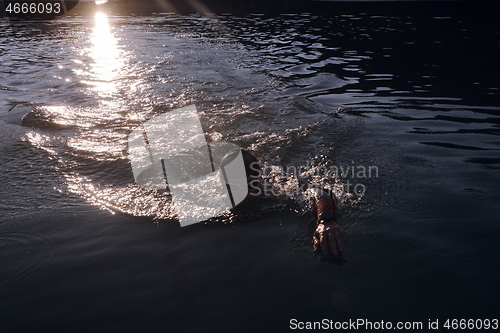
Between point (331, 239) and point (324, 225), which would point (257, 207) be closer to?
point (324, 225)

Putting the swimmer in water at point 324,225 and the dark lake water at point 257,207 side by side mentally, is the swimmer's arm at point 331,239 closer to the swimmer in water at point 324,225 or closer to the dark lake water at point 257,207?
the swimmer in water at point 324,225

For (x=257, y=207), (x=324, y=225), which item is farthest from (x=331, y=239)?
(x=257, y=207)

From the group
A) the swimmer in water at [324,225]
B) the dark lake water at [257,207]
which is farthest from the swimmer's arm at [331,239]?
the dark lake water at [257,207]

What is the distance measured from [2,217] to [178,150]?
8.52 feet

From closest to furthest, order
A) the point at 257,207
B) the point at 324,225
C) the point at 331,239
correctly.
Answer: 1. the point at 331,239
2. the point at 324,225
3. the point at 257,207

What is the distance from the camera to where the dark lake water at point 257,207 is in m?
2.91

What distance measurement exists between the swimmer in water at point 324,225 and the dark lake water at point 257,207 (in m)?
0.16

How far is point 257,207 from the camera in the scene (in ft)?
14.1

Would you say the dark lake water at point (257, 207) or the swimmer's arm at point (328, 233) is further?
the swimmer's arm at point (328, 233)

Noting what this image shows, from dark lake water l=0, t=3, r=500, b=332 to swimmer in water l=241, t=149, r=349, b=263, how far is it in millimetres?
159

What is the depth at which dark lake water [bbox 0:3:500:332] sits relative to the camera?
2.91 m

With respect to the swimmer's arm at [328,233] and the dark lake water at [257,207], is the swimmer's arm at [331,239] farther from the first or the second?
the dark lake water at [257,207]

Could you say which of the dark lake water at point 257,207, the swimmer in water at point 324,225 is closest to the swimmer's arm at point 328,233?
the swimmer in water at point 324,225

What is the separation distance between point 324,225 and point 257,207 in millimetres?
1060
